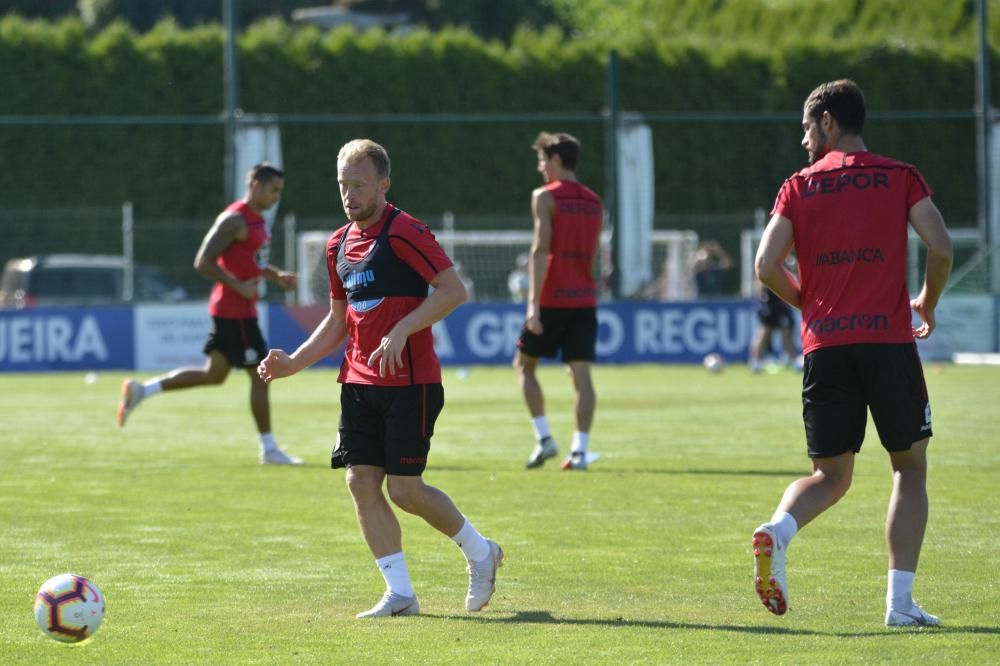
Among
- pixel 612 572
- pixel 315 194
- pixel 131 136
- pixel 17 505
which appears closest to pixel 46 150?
pixel 131 136

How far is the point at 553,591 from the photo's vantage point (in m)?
7.49

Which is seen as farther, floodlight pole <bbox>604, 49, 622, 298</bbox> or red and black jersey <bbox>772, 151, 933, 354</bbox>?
floodlight pole <bbox>604, 49, 622, 298</bbox>

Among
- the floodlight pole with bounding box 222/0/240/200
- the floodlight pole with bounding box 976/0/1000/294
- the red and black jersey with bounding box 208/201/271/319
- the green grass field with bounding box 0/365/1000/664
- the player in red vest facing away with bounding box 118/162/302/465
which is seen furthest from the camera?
the floodlight pole with bounding box 976/0/1000/294

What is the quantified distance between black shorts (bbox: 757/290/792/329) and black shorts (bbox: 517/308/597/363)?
35.2 ft

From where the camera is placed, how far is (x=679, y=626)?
263 inches

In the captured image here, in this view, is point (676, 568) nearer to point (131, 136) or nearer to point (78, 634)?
point (78, 634)

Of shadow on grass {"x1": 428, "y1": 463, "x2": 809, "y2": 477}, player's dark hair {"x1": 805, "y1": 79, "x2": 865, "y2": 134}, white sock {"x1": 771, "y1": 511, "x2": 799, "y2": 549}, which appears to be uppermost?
player's dark hair {"x1": 805, "y1": 79, "x2": 865, "y2": 134}

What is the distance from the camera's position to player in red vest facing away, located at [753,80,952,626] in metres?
6.54

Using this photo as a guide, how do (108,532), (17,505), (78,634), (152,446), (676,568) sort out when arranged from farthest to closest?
(152,446) < (17,505) < (108,532) < (676,568) < (78,634)

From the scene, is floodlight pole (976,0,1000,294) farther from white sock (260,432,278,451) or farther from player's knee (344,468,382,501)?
player's knee (344,468,382,501)

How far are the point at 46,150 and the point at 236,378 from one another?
404 inches

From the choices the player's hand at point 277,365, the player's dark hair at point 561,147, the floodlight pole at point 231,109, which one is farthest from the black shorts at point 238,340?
the floodlight pole at point 231,109

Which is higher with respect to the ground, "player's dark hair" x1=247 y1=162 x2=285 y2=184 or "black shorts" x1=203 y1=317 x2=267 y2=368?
"player's dark hair" x1=247 y1=162 x2=285 y2=184

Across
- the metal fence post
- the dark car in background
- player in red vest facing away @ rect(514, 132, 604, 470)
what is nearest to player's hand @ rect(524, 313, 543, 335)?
player in red vest facing away @ rect(514, 132, 604, 470)
